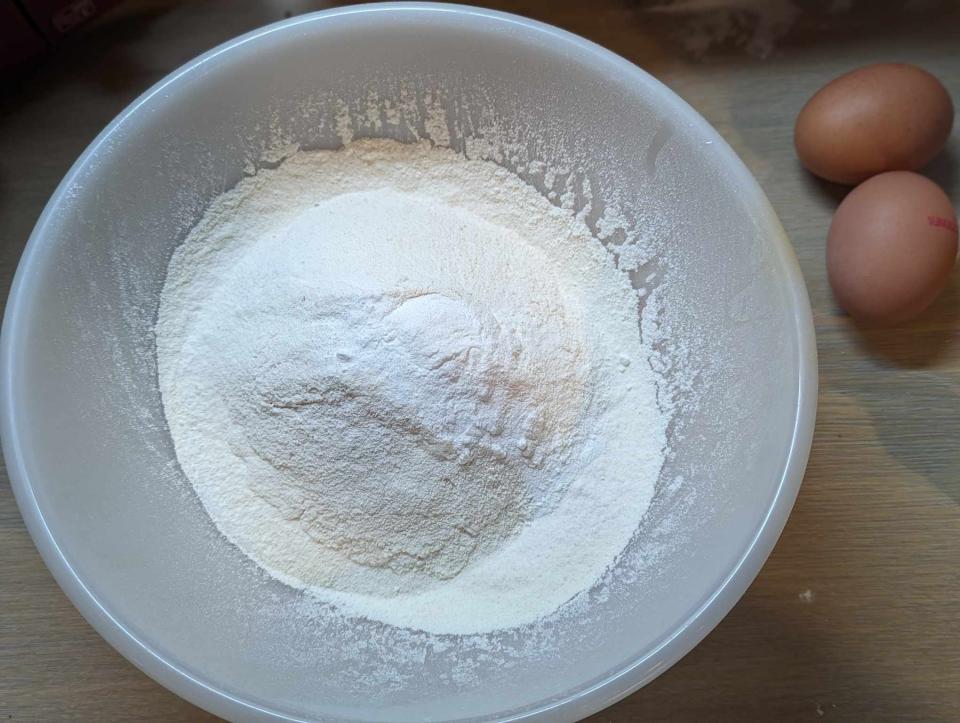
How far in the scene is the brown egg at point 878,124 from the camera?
883 mm

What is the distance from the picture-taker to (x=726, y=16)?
1.03m

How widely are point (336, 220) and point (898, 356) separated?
26.0 inches

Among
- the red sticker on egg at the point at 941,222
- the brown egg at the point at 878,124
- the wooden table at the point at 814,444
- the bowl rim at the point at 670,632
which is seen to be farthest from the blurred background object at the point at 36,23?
the red sticker on egg at the point at 941,222

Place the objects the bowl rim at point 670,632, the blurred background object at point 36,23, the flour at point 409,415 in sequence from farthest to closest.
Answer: the blurred background object at point 36,23
the flour at point 409,415
the bowl rim at point 670,632

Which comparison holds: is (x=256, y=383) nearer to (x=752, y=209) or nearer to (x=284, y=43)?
(x=284, y=43)

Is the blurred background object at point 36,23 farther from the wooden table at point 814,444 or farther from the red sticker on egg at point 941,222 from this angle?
the red sticker on egg at point 941,222

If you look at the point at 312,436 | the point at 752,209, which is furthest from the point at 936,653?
the point at 312,436

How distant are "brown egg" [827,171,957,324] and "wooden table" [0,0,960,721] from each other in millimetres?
55

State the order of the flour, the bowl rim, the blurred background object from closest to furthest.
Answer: the bowl rim → the flour → the blurred background object

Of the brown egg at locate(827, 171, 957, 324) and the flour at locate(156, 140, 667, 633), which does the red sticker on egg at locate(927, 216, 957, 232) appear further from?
the flour at locate(156, 140, 667, 633)

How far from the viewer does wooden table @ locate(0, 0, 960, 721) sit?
806 millimetres

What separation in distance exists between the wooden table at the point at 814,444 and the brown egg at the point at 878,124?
6 centimetres

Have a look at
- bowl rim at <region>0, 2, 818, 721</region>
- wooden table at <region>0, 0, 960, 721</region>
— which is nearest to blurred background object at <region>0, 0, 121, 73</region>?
wooden table at <region>0, 0, 960, 721</region>

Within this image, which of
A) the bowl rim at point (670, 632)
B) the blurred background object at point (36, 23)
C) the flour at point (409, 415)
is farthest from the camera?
the blurred background object at point (36, 23)
